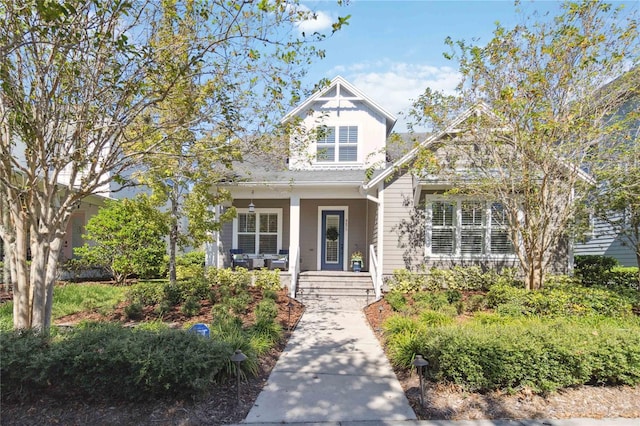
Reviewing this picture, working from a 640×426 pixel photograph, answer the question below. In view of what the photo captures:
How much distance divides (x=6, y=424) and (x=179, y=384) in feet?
4.99

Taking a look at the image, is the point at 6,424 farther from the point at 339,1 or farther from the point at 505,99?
the point at 505,99

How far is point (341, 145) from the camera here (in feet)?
43.7

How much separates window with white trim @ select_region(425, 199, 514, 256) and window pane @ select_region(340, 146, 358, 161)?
3.59m

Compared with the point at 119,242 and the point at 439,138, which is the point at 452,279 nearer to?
the point at 439,138

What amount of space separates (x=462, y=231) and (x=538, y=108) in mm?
4218

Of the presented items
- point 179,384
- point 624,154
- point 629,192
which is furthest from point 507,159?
point 179,384

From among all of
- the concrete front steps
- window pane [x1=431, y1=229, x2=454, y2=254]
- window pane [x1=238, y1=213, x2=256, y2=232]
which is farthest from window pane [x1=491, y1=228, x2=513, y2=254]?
window pane [x1=238, y1=213, x2=256, y2=232]

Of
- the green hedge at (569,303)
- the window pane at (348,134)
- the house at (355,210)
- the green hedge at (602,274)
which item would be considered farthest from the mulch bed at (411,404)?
the window pane at (348,134)

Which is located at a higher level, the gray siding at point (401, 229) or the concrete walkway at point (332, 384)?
the gray siding at point (401, 229)

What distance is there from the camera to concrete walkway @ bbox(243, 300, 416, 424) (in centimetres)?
385

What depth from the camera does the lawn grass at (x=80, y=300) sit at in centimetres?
792

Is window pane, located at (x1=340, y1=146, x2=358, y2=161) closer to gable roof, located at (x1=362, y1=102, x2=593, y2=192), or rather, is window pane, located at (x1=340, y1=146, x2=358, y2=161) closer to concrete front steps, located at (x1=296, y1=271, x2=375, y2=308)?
gable roof, located at (x1=362, y1=102, x2=593, y2=192)

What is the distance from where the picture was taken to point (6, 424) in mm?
3502

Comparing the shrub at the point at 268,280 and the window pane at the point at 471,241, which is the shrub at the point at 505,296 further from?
the shrub at the point at 268,280
